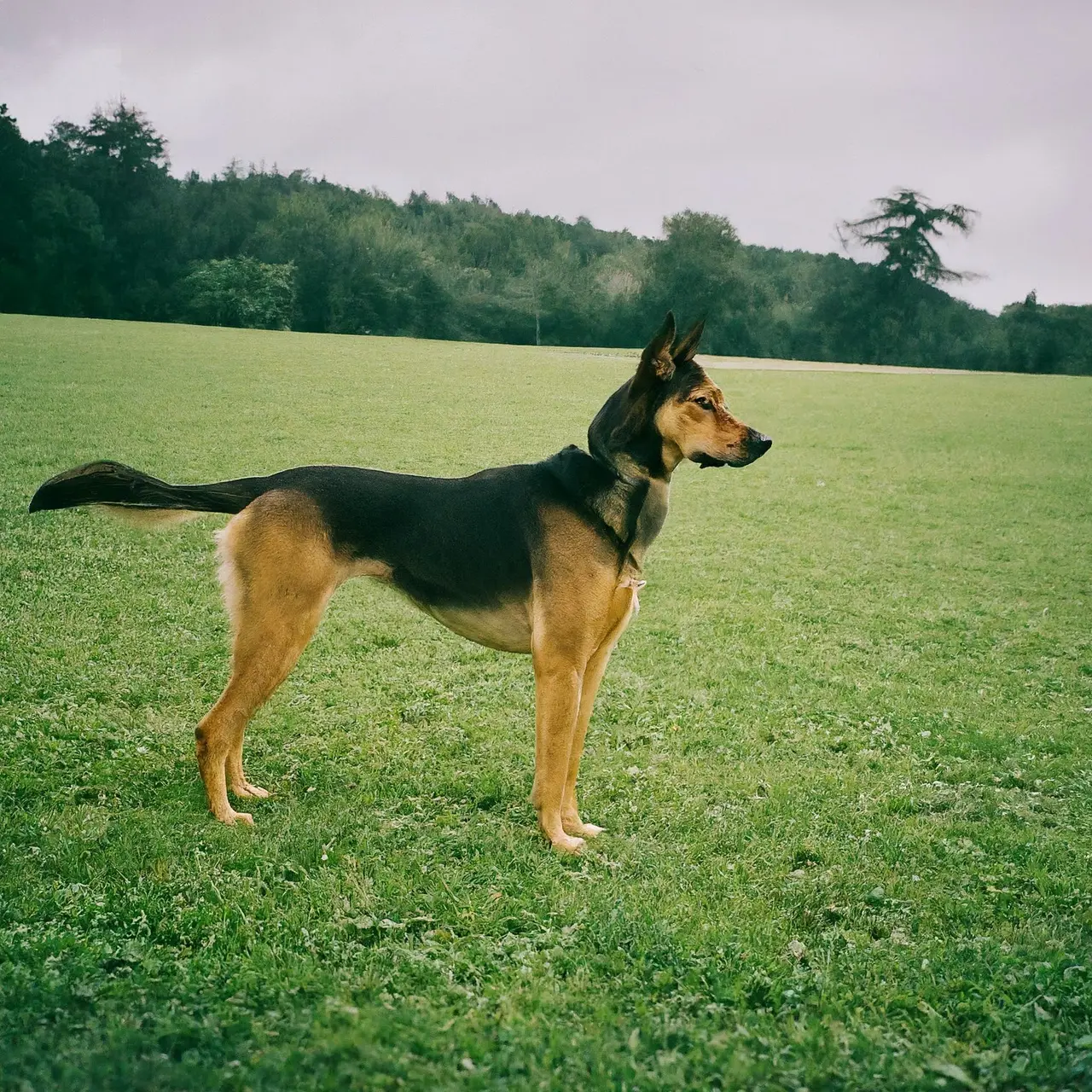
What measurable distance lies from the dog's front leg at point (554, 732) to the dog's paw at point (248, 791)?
1.54 m

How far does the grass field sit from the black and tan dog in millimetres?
707

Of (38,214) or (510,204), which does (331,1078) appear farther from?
(510,204)

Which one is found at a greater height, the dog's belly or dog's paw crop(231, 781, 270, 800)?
the dog's belly

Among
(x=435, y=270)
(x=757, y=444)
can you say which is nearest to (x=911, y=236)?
(x=435, y=270)

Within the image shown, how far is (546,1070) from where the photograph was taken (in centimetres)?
293

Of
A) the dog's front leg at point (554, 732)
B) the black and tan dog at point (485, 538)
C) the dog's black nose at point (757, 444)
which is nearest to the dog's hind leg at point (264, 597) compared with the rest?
the black and tan dog at point (485, 538)

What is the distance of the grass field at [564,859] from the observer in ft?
10.1

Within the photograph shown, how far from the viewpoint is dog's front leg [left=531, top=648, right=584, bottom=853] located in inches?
183

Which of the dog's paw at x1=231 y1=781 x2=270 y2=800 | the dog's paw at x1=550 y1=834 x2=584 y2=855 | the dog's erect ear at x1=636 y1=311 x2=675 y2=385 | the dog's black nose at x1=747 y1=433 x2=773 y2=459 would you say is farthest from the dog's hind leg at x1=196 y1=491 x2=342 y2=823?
the dog's black nose at x1=747 y1=433 x2=773 y2=459

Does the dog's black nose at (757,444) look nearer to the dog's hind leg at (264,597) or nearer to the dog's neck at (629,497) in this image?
the dog's neck at (629,497)

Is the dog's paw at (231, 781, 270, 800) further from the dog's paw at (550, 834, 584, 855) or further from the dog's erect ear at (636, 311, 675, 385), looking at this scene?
the dog's erect ear at (636, 311, 675, 385)

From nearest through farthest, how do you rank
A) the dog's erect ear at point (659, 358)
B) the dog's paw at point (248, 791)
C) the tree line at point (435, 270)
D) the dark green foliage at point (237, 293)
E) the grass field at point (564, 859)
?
1. the grass field at point (564, 859)
2. the dog's erect ear at point (659, 358)
3. the dog's paw at point (248, 791)
4. the tree line at point (435, 270)
5. the dark green foliage at point (237, 293)

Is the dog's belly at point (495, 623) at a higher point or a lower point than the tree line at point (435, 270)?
lower

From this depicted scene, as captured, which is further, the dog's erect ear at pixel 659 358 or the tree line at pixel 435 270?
the tree line at pixel 435 270
